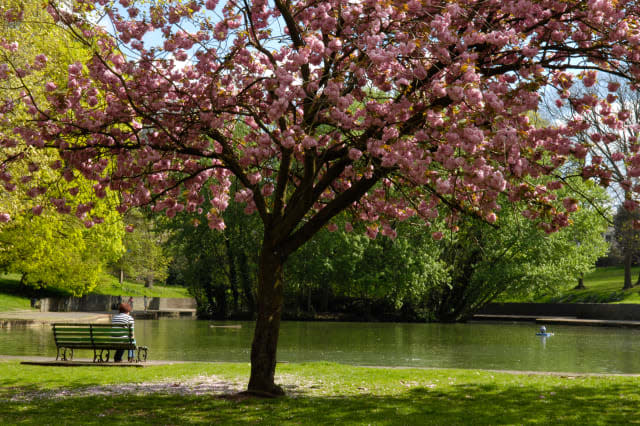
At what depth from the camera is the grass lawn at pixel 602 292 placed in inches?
1715

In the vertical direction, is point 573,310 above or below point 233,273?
below

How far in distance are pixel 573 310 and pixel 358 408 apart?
38.2 metres

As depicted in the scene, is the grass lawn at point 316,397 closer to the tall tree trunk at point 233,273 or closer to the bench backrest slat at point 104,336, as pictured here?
the bench backrest slat at point 104,336

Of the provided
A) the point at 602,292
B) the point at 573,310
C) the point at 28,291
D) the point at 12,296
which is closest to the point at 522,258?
the point at 573,310

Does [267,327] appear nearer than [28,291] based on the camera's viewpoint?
Yes

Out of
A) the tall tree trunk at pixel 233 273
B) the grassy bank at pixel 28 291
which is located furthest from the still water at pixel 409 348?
the grassy bank at pixel 28 291

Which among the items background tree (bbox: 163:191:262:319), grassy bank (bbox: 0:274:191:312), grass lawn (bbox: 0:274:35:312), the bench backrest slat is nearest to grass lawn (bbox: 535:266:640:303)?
background tree (bbox: 163:191:262:319)

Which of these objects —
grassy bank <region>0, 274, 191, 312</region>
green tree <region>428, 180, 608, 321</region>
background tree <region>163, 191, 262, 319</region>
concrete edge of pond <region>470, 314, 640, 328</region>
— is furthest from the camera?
grassy bank <region>0, 274, 191, 312</region>

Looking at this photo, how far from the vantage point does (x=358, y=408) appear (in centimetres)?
845

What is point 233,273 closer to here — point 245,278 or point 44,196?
point 245,278

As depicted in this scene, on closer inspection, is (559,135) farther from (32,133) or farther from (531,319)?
(531,319)

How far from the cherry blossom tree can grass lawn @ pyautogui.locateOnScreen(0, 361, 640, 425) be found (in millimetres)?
1313

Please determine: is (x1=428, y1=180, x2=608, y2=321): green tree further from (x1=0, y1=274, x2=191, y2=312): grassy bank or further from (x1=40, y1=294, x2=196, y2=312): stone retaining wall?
(x1=40, y1=294, x2=196, y2=312): stone retaining wall

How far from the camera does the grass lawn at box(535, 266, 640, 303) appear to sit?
43562 mm
